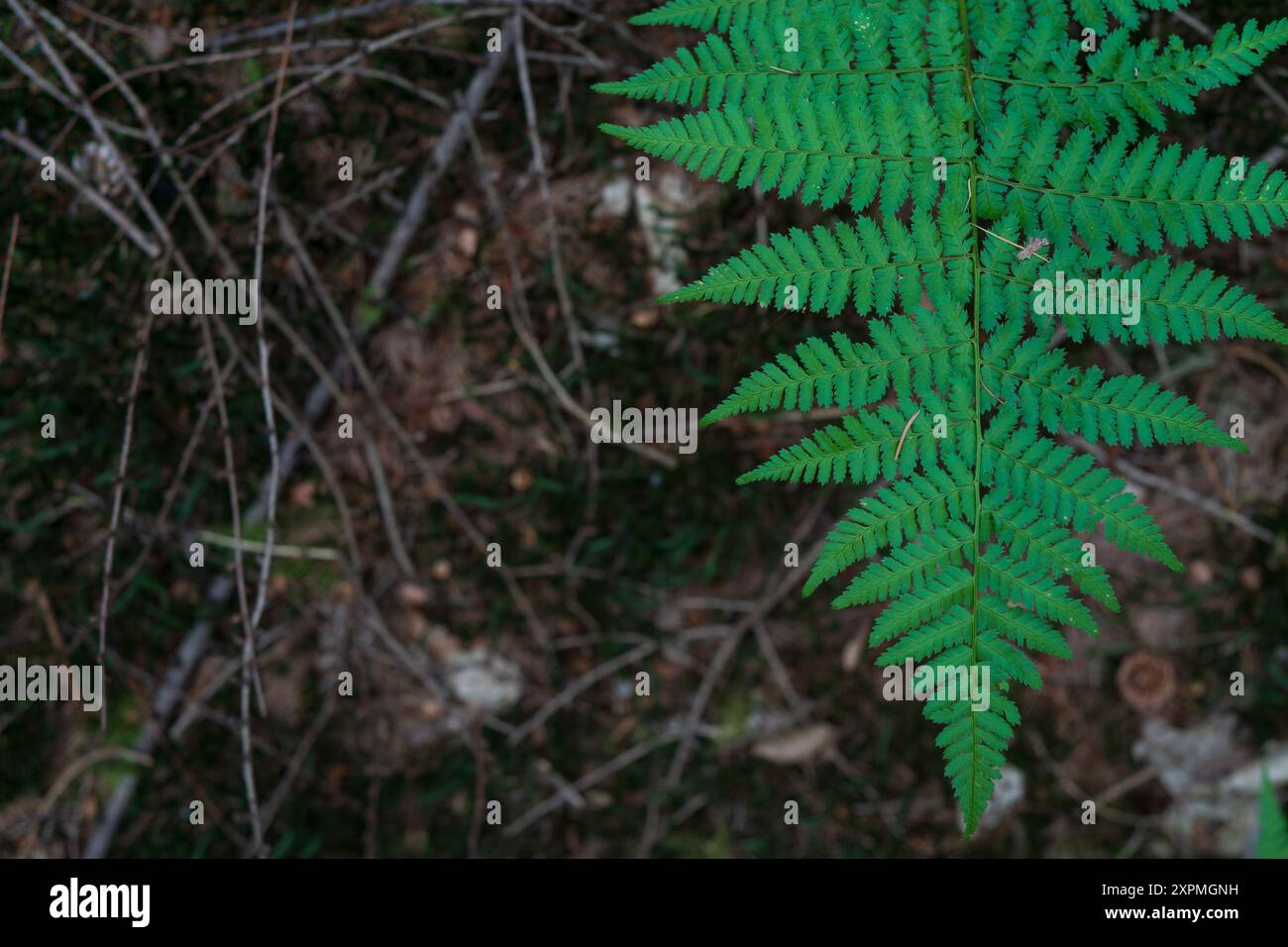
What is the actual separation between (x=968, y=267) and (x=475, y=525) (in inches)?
74.5

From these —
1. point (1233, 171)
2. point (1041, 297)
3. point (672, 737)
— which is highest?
point (1233, 171)

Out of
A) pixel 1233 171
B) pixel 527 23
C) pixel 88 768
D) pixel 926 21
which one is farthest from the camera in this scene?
pixel 88 768

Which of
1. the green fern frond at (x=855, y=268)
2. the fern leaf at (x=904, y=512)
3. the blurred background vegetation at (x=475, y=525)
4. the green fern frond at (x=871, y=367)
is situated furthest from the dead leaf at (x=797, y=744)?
the green fern frond at (x=855, y=268)

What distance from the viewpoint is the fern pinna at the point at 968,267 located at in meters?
1.84

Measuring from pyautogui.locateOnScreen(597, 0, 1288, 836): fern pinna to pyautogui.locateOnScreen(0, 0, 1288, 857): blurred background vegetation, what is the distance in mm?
1133

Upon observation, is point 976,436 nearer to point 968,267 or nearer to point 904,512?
point 904,512

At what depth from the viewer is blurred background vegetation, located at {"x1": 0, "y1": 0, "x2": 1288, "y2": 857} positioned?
3.13 meters

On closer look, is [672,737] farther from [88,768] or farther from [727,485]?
[88,768]

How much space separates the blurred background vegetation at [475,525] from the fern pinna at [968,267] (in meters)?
1.13

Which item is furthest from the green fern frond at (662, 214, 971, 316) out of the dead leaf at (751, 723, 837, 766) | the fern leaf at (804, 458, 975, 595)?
the dead leaf at (751, 723, 837, 766)

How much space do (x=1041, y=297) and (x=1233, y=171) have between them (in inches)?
16.8

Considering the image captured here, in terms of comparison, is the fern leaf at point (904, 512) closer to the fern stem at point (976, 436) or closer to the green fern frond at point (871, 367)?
the fern stem at point (976, 436)
